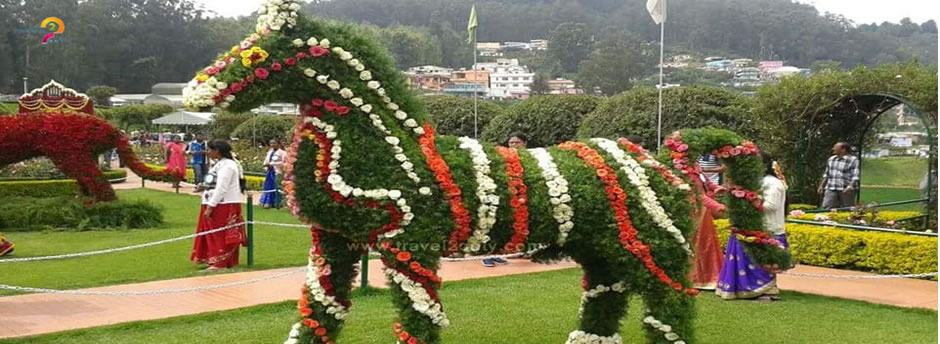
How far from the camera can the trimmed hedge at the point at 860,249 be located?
8531 millimetres

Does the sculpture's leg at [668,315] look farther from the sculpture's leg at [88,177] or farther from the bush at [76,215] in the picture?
the bush at [76,215]

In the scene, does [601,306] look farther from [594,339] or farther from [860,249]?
[860,249]

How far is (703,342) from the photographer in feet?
19.9

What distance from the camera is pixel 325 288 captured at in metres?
4.65

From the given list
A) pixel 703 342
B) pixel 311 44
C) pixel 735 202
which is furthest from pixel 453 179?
pixel 703 342

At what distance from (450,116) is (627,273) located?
20752 millimetres

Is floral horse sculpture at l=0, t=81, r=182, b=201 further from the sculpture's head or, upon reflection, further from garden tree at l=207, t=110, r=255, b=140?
garden tree at l=207, t=110, r=255, b=140

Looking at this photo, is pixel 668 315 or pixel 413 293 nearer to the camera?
pixel 413 293

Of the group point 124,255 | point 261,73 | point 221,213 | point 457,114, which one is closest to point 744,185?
point 261,73

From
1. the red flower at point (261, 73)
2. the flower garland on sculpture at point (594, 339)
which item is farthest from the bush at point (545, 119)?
the red flower at point (261, 73)

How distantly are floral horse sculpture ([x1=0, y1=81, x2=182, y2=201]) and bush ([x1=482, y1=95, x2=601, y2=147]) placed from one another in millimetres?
10578

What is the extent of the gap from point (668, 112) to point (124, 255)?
12102 mm

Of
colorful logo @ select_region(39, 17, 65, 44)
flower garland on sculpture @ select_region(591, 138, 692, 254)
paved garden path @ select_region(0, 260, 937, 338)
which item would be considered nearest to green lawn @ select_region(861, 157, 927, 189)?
paved garden path @ select_region(0, 260, 937, 338)

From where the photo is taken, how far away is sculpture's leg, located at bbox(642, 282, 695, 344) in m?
4.79
